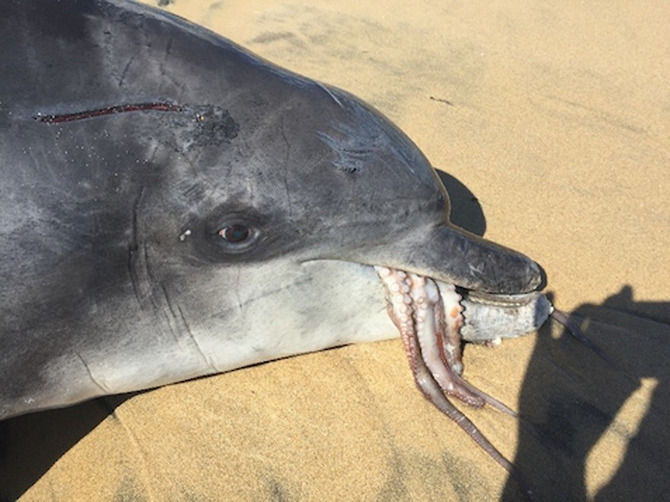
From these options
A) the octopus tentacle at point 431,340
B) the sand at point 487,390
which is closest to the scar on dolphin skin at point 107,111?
the octopus tentacle at point 431,340

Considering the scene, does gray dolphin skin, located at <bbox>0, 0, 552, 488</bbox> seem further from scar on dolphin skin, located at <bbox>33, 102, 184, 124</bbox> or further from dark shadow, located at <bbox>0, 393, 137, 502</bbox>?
dark shadow, located at <bbox>0, 393, 137, 502</bbox>

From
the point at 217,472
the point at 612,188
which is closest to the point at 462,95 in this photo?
the point at 612,188

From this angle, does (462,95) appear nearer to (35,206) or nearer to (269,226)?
(269,226)

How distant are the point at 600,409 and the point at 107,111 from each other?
7.82 ft

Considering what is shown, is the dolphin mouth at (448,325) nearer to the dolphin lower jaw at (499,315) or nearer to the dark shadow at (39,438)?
the dolphin lower jaw at (499,315)

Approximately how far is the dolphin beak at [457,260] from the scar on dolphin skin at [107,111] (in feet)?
2.93

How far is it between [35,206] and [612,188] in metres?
3.58

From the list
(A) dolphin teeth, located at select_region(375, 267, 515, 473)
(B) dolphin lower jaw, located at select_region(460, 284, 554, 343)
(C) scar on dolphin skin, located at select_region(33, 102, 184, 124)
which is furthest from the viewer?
(B) dolphin lower jaw, located at select_region(460, 284, 554, 343)

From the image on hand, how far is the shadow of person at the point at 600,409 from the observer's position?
2855mm

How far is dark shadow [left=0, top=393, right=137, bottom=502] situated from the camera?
276 centimetres

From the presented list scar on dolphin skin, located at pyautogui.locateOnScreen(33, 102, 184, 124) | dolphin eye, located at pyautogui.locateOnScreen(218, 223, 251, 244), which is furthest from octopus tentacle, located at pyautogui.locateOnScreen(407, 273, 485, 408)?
scar on dolphin skin, located at pyautogui.locateOnScreen(33, 102, 184, 124)

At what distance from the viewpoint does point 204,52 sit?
248 centimetres

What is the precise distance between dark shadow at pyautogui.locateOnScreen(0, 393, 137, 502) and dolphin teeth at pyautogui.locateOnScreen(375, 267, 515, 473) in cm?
121

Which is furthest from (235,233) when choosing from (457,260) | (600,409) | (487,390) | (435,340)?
(600,409)
